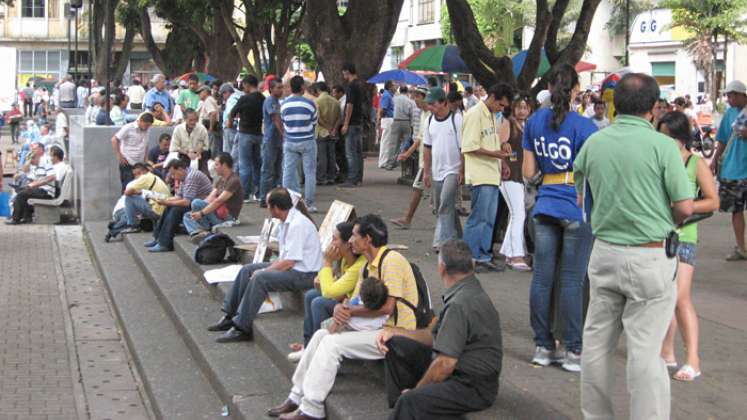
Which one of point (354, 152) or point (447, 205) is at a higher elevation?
point (354, 152)

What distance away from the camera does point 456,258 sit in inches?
235

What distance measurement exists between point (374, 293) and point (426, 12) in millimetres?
56000

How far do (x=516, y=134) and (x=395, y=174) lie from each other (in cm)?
1057

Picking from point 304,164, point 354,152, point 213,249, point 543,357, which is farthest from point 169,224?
point 543,357

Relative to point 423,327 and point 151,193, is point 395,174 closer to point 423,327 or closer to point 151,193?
point 151,193

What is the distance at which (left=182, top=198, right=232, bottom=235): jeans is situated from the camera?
13.7 metres

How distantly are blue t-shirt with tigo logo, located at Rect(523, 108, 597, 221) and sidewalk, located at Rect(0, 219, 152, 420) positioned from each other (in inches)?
140

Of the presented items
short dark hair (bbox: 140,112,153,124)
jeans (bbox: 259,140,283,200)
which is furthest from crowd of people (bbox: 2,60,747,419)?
short dark hair (bbox: 140,112,153,124)

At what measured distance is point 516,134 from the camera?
34.8 feet

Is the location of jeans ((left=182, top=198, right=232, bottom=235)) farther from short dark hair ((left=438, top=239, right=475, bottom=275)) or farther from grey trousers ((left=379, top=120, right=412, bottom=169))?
short dark hair ((left=438, top=239, right=475, bottom=275))

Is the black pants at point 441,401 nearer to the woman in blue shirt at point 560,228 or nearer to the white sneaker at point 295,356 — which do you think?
the woman in blue shirt at point 560,228

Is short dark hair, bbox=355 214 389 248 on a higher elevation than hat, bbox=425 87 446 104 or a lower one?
lower

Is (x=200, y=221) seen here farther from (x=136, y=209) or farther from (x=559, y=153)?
(x=559, y=153)

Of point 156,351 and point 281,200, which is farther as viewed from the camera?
point 156,351
